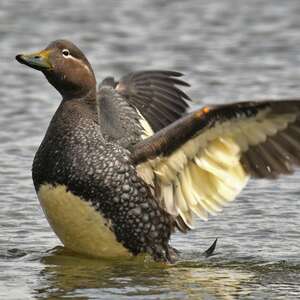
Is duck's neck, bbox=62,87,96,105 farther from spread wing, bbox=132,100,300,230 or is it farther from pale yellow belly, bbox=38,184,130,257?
pale yellow belly, bbox=38,184,130,257

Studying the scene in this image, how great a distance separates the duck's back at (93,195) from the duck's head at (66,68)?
9.7 inches

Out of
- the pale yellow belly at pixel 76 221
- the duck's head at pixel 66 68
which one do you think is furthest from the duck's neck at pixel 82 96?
the pale yellow belly at pixel 76 221

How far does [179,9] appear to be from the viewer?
19656mm

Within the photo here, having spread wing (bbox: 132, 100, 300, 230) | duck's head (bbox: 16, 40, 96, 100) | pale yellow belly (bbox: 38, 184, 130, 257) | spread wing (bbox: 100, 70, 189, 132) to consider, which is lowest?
pale yellow belly (bbox: 38, 184, 130, 257)

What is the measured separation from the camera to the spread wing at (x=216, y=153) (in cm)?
895

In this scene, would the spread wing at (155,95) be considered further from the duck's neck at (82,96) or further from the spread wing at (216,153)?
the spread wing at (216,153)

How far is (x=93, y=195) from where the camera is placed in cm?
946

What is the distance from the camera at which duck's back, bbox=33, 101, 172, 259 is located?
9438 millimetres

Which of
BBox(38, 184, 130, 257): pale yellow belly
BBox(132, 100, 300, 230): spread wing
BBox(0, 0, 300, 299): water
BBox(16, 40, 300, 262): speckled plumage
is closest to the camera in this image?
BBox(132, 100, 300, 230): spread wing

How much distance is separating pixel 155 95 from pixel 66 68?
2.17 metres

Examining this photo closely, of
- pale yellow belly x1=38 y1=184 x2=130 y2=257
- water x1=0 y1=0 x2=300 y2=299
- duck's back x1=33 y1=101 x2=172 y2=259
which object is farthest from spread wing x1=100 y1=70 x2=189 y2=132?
pale yellow belly x1=38 y1=184 x2=130 y2=257

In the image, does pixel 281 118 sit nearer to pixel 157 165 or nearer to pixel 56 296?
pixel 157 165

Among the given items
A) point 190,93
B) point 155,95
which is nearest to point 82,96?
point 155,95

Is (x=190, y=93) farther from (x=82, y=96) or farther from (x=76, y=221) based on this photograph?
(x=76, y=221)
